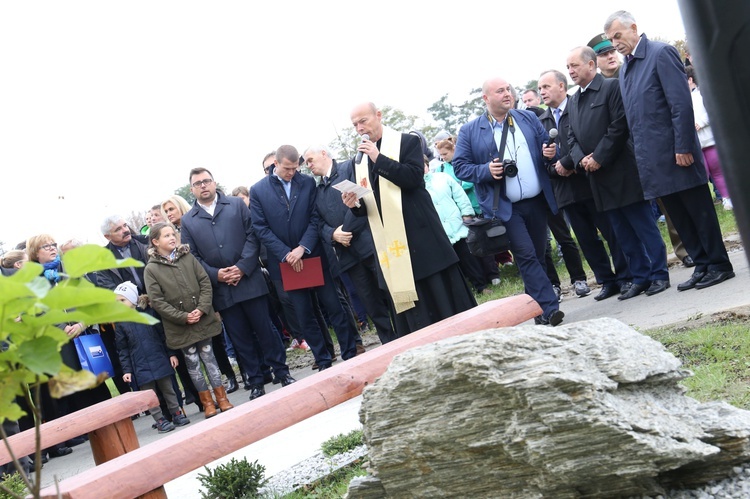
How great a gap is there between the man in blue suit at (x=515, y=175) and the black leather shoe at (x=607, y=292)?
778mm

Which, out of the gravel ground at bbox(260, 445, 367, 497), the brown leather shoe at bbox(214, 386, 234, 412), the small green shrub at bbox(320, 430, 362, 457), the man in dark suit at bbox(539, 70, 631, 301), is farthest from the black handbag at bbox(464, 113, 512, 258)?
the gravel ground at bbox(260, 445, 367, 497)

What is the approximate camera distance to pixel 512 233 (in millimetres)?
8016

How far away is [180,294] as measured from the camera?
882 centimetres

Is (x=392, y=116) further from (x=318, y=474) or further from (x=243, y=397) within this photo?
(x=318, y=474)

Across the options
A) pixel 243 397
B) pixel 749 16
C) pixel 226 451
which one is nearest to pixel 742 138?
pixel 749 16

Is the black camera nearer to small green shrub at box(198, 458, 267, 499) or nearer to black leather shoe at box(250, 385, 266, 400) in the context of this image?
black leather shoe at box(250, 385, 266, 400)

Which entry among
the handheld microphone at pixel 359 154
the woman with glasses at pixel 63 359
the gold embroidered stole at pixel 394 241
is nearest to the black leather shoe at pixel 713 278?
the gold embroidered stole at pixel 394 241

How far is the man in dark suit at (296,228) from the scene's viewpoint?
9.17m

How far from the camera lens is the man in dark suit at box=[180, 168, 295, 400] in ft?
30.4

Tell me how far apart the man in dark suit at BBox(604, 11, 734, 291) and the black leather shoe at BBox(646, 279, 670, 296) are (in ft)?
1.27

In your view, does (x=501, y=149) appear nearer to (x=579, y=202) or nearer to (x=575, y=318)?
(x=579, y=202)

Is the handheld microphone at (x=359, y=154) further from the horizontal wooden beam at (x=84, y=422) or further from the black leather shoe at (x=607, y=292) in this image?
the black leather shoe at (x=607, y=292)

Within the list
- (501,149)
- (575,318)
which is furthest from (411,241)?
(575,318)

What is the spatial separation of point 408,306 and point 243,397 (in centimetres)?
390
